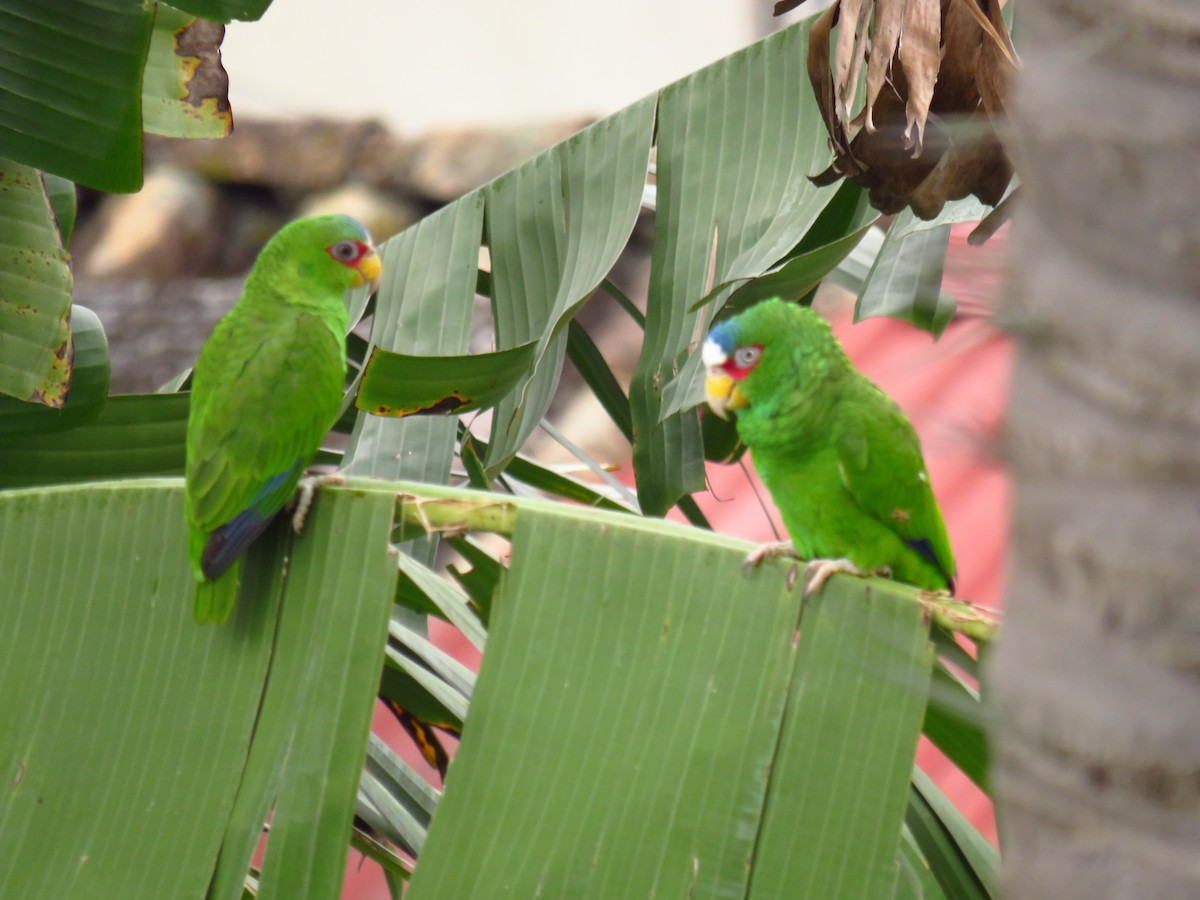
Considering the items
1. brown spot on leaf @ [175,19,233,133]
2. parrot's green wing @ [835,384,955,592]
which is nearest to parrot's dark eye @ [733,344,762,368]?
parrot's green wing @ [835,384,955,592]

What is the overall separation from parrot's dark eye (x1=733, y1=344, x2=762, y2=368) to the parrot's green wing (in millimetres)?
202

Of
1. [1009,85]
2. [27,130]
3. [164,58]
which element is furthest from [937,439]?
[164,58]

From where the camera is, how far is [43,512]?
1.37 metres

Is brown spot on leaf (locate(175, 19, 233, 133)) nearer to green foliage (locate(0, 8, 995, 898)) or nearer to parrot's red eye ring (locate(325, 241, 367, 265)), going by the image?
green foliage (locate(0, 8, 995, 898))

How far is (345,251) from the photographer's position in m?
1.80

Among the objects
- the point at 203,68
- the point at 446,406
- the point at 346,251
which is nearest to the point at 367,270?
the point at 346,251

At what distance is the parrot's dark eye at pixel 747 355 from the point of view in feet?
5.21

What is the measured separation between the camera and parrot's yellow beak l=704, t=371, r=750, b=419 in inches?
62.2

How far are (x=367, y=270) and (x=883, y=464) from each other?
0.84 meters

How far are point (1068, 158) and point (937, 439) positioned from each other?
10 centimetres

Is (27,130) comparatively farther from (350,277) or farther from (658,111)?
(658,111)

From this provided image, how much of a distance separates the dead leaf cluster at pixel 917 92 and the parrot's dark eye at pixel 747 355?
306mm

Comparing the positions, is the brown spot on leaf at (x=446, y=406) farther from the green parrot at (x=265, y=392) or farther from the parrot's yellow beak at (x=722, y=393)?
the parrot's yellow beak at (x=722, y=393)

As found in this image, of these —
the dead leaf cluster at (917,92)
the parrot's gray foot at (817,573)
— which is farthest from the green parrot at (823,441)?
the parrot's gray foot at (817,573)
